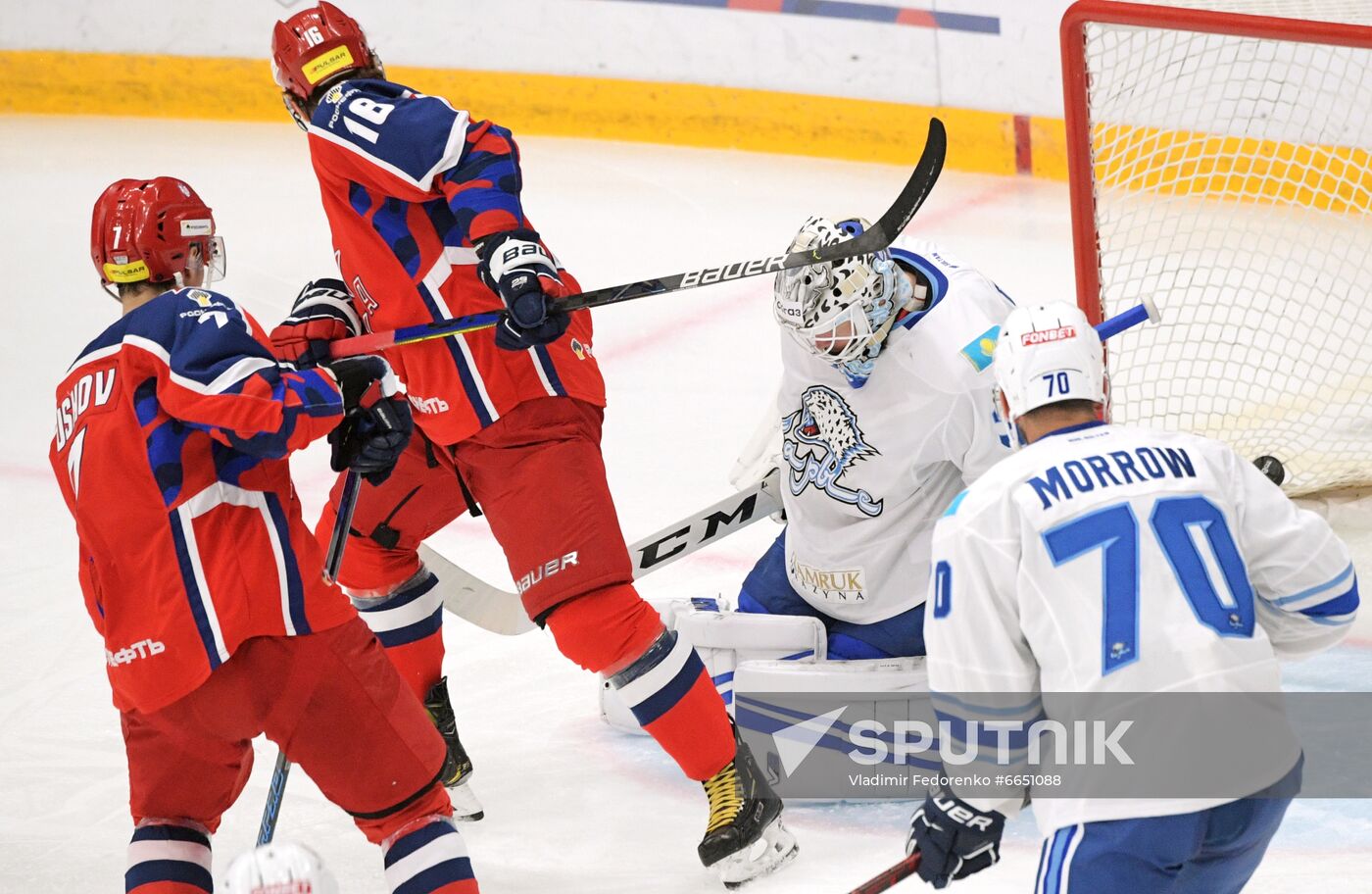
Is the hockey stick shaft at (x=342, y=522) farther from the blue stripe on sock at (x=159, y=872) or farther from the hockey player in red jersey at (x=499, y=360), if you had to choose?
the blue stripe on sock at (x=159, y=872)

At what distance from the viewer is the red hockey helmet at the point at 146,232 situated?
2170mm

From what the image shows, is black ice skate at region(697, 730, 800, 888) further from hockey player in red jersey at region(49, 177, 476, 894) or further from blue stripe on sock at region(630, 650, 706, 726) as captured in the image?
hockey player in red jersey at region(49, 177, 476, 894)

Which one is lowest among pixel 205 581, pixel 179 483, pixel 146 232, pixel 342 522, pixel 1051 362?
pixel 342 522

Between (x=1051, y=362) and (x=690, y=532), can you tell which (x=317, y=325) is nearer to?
(x=690, y=532)

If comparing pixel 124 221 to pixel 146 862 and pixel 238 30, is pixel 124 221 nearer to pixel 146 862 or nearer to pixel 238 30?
pixel 146 862

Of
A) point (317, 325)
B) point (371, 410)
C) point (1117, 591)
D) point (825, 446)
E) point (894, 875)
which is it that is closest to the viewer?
point (1117, 591)

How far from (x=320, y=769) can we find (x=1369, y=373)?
253 cm

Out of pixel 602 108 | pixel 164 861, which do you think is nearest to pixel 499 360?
pixel 164 861

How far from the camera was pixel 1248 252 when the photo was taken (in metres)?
3.71

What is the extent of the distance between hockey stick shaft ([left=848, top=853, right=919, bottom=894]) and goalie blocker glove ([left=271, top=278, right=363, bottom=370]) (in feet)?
3.99

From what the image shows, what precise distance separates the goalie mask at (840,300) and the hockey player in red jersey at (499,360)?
1.05 ft

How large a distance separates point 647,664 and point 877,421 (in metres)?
0.56

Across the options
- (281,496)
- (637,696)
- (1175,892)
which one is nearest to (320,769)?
Result: (281,496)

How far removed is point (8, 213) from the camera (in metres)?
5.73
